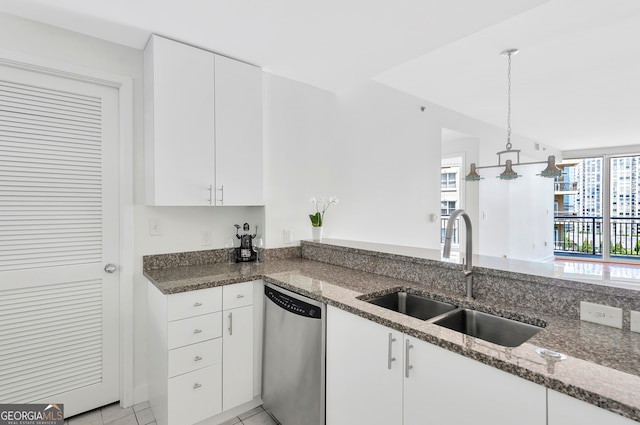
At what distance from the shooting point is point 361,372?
146 centimetres

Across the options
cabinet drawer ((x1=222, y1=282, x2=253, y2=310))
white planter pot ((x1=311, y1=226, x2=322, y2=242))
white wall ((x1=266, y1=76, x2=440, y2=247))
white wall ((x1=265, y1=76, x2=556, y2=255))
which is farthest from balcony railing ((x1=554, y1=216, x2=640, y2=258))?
cabinet drawer ((x1=222, y1=282, x2=253, y2=310))

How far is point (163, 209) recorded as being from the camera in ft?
7.64

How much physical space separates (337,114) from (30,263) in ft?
8.51

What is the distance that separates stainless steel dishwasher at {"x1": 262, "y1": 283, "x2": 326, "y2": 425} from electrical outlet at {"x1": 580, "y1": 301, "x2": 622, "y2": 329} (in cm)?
110

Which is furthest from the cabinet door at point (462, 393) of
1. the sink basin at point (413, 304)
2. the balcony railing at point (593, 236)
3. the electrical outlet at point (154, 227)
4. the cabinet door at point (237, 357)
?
the balcony railing at point (593, 236)

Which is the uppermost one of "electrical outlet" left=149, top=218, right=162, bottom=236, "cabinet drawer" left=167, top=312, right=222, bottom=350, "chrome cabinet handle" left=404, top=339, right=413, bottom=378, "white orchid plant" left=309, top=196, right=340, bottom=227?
"white orchid plant" left=309, top=196, right=340, bottom=227

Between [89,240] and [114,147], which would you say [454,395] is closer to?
[89,240]

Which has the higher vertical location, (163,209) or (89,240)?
(163,209)

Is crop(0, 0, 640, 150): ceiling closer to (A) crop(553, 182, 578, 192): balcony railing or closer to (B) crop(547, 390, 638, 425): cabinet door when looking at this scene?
(B) crop(547, 390, 638, 425): cabinet door

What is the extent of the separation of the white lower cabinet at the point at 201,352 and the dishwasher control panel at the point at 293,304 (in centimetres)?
14

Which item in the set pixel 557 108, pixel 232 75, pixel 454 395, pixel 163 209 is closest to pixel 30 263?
pixel 163 209

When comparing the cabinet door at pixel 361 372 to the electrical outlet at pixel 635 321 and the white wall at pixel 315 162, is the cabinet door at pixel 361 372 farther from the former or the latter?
the white wall at pixel 315 162

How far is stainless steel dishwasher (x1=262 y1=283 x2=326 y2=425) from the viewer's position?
1.68 meters

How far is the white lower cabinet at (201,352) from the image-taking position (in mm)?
1801
